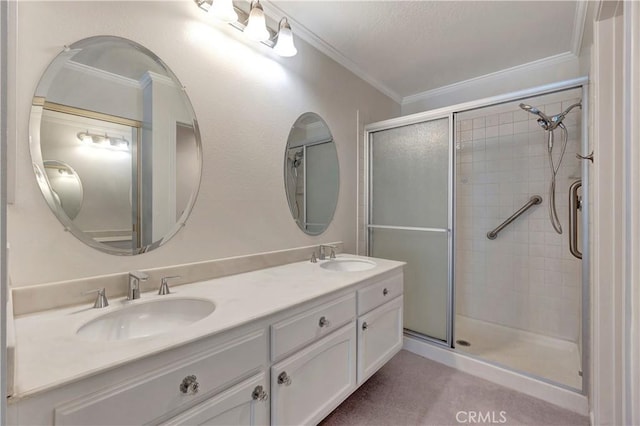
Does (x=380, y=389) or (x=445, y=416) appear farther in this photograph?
(x=380, y=389)

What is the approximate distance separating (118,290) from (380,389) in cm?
157

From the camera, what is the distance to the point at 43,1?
98 cm

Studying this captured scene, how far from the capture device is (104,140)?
1.12 meters

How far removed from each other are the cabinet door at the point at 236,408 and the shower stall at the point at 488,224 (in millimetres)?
1590

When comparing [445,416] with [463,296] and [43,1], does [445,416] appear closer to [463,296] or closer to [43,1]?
[463,296]

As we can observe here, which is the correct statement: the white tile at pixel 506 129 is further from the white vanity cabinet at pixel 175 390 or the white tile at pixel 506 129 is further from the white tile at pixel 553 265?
the white vanity cabinet at pixel 175 390

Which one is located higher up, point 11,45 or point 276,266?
point 11,45

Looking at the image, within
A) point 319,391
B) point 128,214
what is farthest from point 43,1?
point 319,391

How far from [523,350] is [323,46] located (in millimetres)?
2815

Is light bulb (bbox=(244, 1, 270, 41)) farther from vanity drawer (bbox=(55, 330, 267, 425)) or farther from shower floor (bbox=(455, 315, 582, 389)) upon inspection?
shower floor (bbox=(455, 315, 582, 389))

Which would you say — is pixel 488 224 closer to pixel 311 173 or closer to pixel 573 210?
pixel 573 210

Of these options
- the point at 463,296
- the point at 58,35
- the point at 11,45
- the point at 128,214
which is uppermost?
the point at 58,35

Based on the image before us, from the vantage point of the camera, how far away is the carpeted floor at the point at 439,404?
4.90ft

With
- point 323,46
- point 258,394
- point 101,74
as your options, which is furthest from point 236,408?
point 323,46
